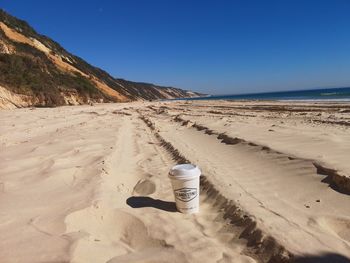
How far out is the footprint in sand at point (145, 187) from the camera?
4.23 meters

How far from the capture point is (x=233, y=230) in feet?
9.84

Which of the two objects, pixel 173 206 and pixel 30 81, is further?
pixel 30 81

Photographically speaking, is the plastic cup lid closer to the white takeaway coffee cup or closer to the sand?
the white takeaway coffee cup

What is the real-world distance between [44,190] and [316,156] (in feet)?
12.2

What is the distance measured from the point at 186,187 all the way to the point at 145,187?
114cm

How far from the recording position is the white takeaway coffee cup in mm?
3347

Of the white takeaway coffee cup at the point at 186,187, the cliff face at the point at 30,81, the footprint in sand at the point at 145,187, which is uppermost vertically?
the cliff face at the point at 30,81

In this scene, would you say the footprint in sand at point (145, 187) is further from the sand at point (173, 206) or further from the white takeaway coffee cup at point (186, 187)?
the white takeaway coffee cup at point (186, 187)

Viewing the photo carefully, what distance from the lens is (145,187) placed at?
14.4ft

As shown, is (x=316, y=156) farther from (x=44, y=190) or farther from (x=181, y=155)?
(x=44, y=190)

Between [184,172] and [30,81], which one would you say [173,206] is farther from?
[30,81]

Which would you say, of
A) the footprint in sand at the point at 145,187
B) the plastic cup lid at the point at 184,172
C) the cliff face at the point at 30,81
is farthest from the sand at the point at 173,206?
the cliff face at the point at 30,81

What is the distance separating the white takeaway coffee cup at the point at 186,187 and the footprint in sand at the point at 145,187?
2.83 feet

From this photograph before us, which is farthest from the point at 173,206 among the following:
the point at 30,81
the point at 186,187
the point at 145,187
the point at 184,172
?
the point at 30,81
